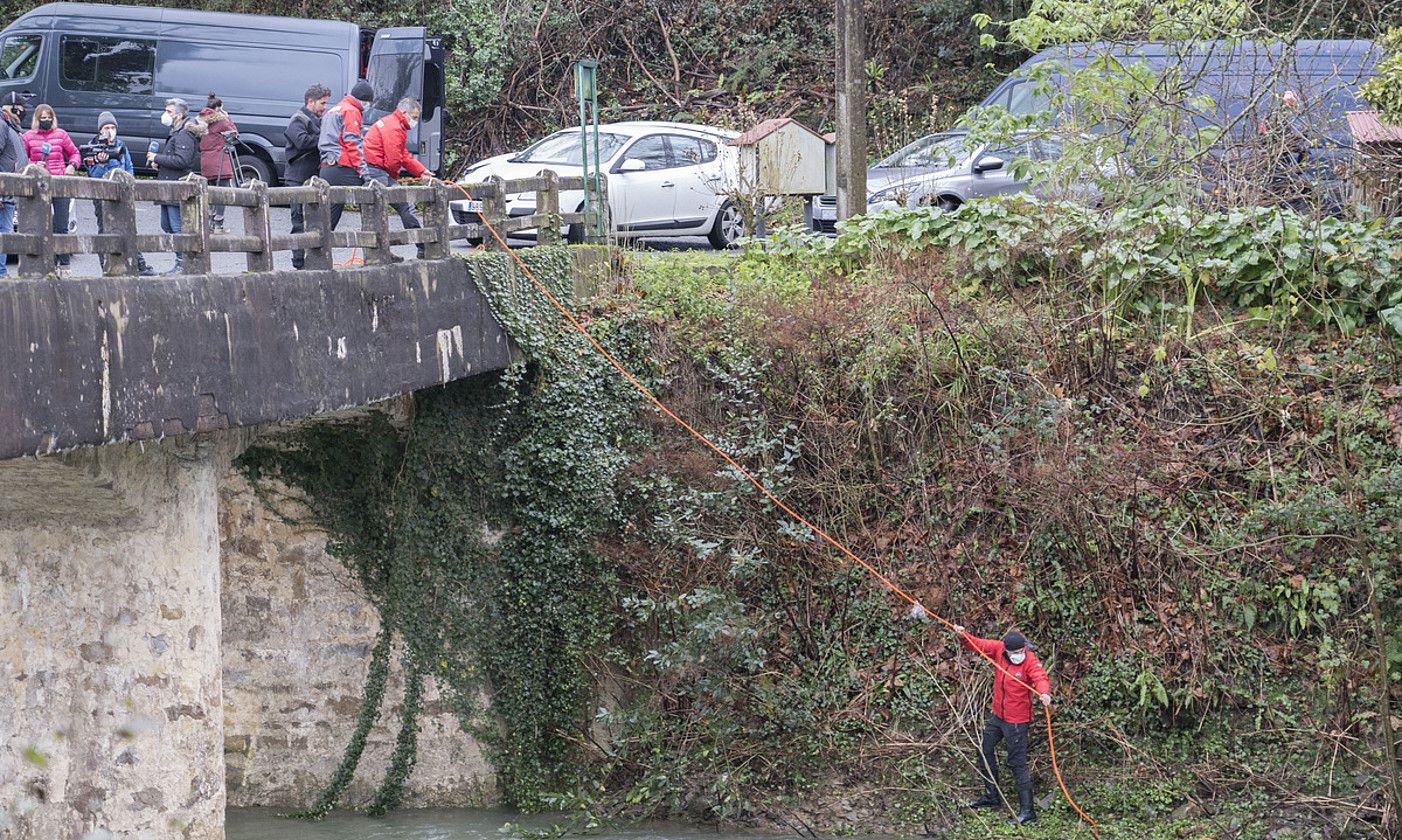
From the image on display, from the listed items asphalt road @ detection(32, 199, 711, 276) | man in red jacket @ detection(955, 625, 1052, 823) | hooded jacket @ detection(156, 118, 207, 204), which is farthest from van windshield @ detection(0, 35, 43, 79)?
man in red jacket @ detection(955, 625, 1052, 823)

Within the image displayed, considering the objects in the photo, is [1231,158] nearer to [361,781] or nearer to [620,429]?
[620,429]

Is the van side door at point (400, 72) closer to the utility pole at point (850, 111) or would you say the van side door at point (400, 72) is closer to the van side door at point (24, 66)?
the van side door at point (24, 66)

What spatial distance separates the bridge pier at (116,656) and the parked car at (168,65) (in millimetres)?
9583

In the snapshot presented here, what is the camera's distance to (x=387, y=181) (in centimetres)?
1380

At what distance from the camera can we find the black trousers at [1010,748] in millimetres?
10422

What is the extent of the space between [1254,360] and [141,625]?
29.0 feet

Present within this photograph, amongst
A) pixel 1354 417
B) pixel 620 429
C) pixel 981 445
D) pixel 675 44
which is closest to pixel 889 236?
pixel 981 445

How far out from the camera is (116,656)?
869 cm

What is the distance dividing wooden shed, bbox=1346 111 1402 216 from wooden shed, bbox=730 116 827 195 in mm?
4935

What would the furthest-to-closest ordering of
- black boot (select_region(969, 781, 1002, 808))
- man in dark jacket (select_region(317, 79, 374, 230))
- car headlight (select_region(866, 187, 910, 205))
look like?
car headlight (select_region(866, 187, 910, 205)) → man in dark jacket (select_region(317, 79, 374, 230)) → black boot (select_region(969, 781, 1002, 808))

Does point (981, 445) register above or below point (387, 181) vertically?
below

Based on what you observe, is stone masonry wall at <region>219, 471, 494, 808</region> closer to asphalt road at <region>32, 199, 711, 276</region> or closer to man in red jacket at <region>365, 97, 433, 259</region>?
asphalt road at <region>32, 199, 711, 276</region>

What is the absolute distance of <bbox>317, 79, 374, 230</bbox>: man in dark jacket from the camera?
11.1 m

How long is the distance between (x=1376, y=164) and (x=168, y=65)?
45.3 feet
